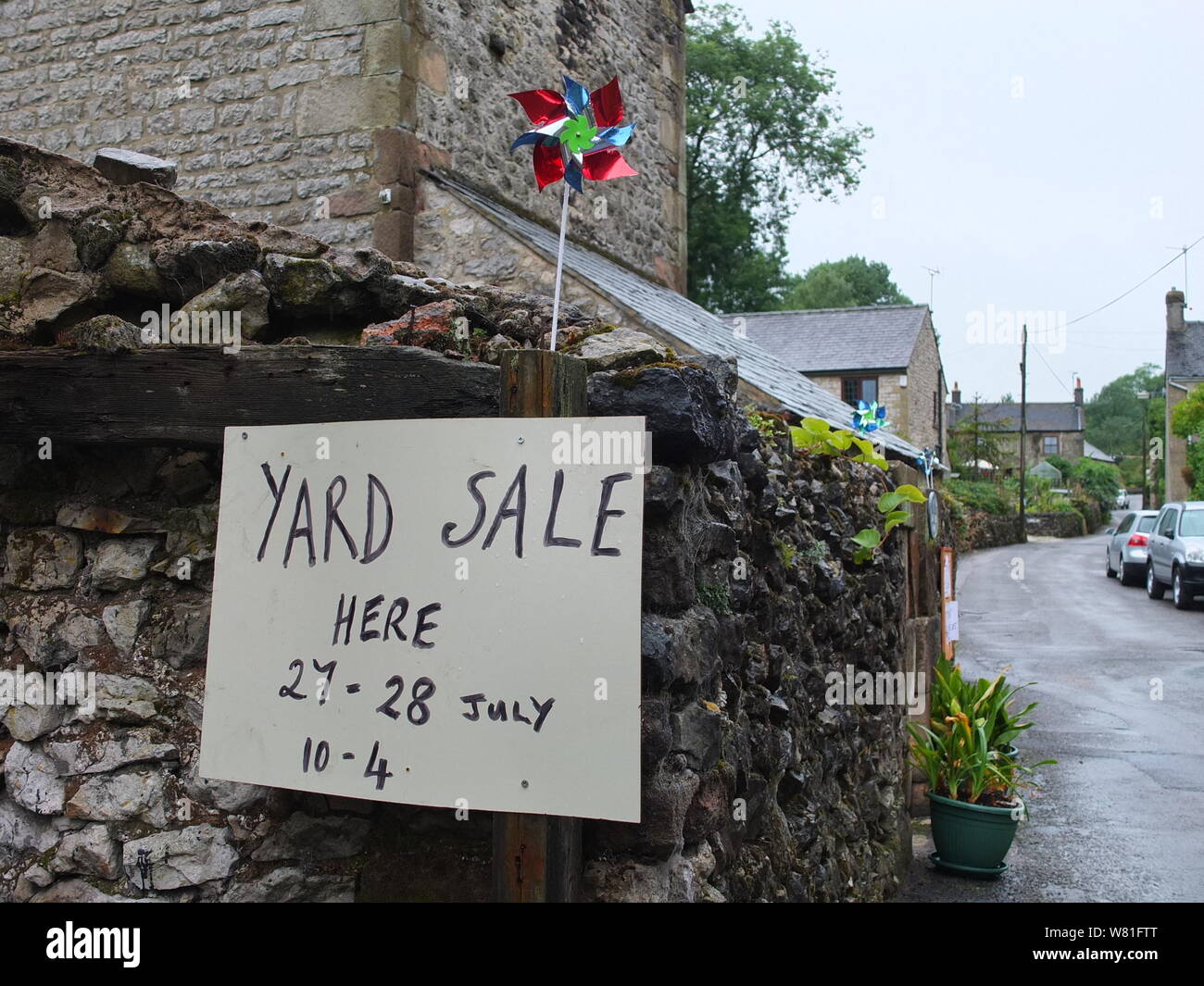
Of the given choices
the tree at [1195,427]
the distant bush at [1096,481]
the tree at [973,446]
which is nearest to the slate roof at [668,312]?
the tree at [1195,427]

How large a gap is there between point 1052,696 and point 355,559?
9.59 m

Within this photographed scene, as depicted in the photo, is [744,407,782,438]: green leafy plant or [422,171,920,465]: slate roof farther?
[422,171,920,465]: slate roof

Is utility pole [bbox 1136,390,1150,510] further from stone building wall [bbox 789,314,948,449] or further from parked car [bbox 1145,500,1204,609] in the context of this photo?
parked car [bbox 1145,500,1204,609]

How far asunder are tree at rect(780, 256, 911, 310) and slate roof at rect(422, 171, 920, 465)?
116ft

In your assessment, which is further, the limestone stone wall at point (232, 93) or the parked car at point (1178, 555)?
the parked car at point (1178, 555)

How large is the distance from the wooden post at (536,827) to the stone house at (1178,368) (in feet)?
A: 130

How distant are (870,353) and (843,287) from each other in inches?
941

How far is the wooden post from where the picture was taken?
2010 mm

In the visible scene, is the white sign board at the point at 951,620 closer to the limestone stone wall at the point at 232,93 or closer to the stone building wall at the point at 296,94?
the stone building wall at the point at 296,94

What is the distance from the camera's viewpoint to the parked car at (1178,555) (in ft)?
52.5

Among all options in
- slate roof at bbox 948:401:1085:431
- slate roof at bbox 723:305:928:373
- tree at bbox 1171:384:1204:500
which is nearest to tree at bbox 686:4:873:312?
slate roof at bbox 723:305:928:373

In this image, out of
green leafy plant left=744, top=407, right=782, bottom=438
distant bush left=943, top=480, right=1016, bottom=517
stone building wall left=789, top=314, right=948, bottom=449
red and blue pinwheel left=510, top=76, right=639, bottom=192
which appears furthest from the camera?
distant bush left=943, top=480, right=1016, bottom=517

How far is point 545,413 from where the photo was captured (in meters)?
2.04
